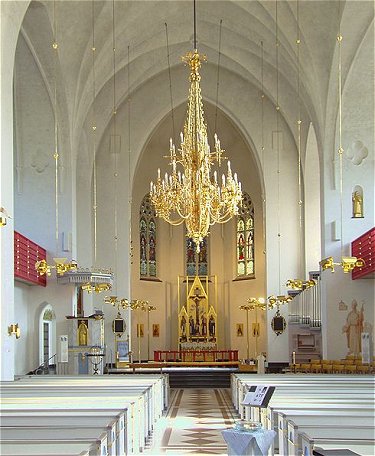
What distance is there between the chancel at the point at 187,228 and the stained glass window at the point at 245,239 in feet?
0.27

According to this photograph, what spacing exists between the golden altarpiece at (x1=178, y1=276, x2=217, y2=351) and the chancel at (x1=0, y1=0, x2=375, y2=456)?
59 mm

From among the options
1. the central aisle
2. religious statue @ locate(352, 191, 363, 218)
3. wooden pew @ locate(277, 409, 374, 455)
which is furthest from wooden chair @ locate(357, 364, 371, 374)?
wooden pew @ locate(277, 409, 374, 455)

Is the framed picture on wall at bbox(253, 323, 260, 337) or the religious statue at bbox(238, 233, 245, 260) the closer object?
the framed picture on wall at bbox(253, 323, 260, 337)

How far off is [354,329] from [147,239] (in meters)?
13.5

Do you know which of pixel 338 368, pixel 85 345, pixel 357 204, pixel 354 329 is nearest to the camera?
pixel 357 204

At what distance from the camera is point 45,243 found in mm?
24312

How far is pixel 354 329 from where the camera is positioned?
2370cm

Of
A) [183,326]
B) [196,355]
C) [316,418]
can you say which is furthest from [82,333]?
[316,418]

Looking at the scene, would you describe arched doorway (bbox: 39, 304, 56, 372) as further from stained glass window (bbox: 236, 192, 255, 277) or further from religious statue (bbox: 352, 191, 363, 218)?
stained glass window (bbox: 236, 192, 255, 277)

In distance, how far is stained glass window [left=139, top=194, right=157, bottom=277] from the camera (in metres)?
35.1

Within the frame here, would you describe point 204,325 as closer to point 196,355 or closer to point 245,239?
point 196,355

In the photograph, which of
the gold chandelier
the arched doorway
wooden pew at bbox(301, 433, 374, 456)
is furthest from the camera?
the arched doorway

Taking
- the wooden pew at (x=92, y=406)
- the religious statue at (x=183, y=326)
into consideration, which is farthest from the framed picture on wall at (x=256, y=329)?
the wooden pew at (x=92, y=406)

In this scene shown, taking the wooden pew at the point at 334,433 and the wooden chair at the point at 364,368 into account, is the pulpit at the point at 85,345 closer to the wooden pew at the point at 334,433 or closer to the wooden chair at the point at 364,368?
the wooden chair at the point at 364,368
